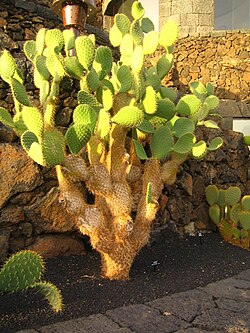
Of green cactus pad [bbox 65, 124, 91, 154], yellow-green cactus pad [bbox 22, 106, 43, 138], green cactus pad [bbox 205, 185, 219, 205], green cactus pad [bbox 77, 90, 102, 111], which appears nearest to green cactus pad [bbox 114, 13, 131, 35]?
green cactus pad [bbox 77, 90, 102, 111]

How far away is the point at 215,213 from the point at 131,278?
189 centimetres

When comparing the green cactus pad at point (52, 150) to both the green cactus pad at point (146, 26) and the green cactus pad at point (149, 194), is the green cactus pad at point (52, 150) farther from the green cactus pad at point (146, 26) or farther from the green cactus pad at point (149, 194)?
the green cactus pad at point (146, 26)

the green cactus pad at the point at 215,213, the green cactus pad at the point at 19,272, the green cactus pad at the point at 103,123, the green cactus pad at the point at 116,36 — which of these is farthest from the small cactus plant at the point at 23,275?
the green cactus pad at the point at 215,213

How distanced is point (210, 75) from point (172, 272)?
745 cm

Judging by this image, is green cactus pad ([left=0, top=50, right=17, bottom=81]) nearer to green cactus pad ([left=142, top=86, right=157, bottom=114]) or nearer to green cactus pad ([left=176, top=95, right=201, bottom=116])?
green cactus pad ([left=142, top=86, right=157, bottom=114])

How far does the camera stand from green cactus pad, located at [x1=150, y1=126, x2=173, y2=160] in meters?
3.00

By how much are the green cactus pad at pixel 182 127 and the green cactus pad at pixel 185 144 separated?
0.44 feet

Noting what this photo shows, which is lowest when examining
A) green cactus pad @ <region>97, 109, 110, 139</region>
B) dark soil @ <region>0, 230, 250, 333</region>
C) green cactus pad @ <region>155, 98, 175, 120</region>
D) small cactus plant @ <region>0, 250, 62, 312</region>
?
dark soil @ <region>0, 230, 250, 333</region>

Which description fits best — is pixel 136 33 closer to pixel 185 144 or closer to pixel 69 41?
pixel 69 41

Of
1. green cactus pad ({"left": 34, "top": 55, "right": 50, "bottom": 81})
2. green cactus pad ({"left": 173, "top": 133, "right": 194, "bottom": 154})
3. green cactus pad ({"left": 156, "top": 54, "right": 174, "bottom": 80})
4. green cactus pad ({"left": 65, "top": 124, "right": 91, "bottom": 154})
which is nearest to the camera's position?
green cactus pad ({"left": 65, "top": 124, "right": 91, "bottom": 154})

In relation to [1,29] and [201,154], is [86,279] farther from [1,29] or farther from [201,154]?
[1,29]

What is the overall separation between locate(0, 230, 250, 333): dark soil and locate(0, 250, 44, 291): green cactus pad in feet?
0.75

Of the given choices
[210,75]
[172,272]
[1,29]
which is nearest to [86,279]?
[172,272]

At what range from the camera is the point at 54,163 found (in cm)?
246
